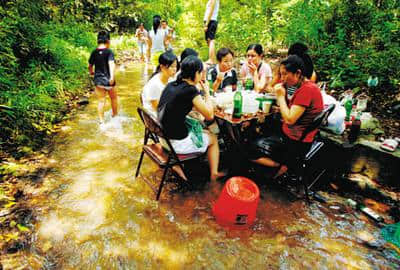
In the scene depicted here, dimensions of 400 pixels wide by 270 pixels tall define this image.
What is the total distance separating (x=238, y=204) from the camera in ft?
9.00

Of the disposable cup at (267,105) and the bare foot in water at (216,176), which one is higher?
the disposable cup at (267,105)

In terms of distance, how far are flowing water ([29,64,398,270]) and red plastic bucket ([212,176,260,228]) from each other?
0.38ft

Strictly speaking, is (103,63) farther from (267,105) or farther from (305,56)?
(305,56)

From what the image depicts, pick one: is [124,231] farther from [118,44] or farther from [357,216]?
[118,44]

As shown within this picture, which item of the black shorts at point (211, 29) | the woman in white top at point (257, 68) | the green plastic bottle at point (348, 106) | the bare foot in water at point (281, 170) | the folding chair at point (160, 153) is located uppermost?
the black shorts at point (211, 29)

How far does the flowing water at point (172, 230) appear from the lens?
8.26ft

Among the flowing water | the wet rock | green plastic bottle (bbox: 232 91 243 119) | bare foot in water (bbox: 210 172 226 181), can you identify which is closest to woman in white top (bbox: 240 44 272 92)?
green plastic bottle (bbox: 232 91 243 119)

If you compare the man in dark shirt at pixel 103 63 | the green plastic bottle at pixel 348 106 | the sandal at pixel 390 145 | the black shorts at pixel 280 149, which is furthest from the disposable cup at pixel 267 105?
the man in dark shirt at pixel 103 63

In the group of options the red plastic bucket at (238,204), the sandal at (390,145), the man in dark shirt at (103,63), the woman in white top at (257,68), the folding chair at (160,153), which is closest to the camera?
the red plastic bucket at (238,204)

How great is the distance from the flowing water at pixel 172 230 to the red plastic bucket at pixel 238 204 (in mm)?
116

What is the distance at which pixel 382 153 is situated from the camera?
3379mm

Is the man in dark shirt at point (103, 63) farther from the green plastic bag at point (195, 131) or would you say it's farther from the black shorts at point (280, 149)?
the black shorts at point (280, 149)

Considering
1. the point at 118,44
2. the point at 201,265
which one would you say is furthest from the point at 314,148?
the point at 118,44

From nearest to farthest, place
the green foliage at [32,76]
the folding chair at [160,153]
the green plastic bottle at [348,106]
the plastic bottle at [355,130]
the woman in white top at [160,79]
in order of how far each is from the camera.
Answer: the folding chair at [160,153] → the woman in white top at [160,79] → the plastic bottle at [355,130] → the green plastic bottle at [348,106] → the green foliage at [32,76]
